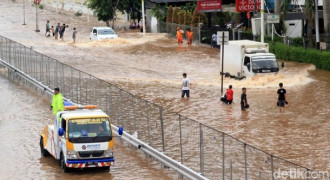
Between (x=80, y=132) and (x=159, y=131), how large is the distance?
9.07 ft

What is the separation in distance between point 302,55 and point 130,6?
31853 mm

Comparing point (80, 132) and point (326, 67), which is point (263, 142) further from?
point (326, 67)

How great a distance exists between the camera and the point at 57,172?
2431 cm

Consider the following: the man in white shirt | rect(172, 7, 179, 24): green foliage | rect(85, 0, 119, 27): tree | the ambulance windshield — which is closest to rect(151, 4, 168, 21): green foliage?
rect(172, 7, 179, 24): green foliage

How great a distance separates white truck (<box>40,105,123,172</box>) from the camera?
76.3 feet

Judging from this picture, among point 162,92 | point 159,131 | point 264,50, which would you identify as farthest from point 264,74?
point 159,131

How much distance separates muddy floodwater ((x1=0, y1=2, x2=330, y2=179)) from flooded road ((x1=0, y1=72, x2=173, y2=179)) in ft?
0.31

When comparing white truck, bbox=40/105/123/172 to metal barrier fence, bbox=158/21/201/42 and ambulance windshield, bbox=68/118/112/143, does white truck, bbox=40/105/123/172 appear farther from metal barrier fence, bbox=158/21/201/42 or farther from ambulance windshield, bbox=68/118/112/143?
metal barrier fence, bbox=158/21/201/42

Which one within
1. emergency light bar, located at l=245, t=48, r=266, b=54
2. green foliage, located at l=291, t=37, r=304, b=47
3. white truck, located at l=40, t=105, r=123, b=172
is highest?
green foliage, located at l=291, t=37, r=304, b=47

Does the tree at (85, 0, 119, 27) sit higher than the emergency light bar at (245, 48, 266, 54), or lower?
higher

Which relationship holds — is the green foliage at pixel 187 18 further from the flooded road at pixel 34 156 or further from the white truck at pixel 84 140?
the white truck at pixel 84 140

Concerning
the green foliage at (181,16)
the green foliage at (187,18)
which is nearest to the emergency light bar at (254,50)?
the green foliage at (187,18)

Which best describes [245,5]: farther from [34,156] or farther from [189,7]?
[34,156]

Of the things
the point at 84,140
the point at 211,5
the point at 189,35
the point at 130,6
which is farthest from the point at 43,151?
the point at 130,6
